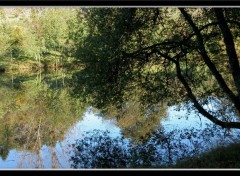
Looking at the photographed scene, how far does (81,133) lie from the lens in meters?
6.52

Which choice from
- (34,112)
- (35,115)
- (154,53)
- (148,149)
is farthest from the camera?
(34,112)

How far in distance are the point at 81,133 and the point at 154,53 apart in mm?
2813

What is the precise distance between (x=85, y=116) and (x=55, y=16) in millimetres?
2231

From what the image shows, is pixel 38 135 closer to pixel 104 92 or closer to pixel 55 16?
pixel 55 16

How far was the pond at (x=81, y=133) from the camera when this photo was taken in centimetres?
478

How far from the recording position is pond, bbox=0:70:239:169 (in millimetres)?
4777

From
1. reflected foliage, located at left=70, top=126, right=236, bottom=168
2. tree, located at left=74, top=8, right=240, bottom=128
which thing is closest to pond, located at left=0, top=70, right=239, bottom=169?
reflected foliage, located at left=70, top=126, right=236, bottom=168

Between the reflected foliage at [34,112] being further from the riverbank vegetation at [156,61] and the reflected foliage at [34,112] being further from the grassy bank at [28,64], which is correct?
the riverbank vegetation at [156,61]

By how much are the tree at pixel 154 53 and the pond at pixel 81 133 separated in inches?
25.5

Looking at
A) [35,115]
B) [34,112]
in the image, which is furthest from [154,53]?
[34,112]

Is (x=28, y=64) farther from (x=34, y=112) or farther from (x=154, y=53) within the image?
(x=154, y=53)

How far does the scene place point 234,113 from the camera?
475cm

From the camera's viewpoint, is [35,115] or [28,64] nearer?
[35,115]
